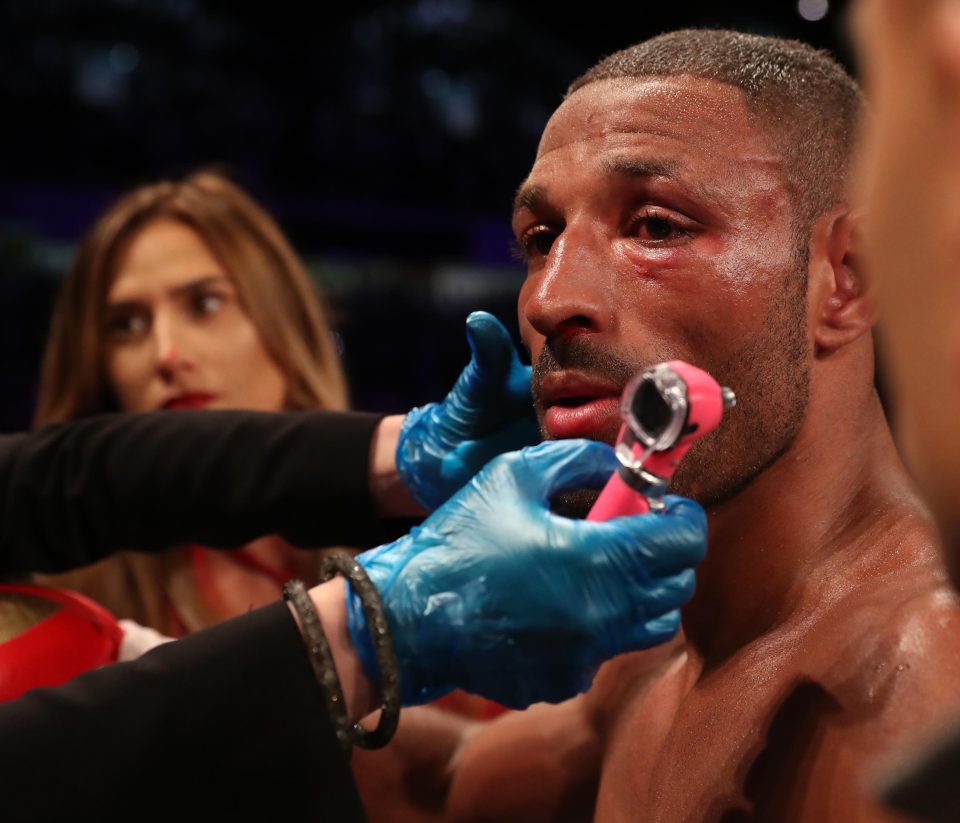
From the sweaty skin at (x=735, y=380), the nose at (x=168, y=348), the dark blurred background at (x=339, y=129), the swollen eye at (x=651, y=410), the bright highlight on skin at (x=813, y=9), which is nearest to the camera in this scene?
the swollen eye at (x=651, y=410)

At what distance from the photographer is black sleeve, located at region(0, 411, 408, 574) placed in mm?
1369

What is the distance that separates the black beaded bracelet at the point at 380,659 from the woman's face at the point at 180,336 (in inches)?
46.9

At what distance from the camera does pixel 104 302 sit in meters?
2.13

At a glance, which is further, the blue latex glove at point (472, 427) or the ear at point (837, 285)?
the blue latex glove at point (472, 427)

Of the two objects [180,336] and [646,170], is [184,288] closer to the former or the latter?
[180,336]

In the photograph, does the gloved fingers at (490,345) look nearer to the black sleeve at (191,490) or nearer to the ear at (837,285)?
the black sleeve at (191,490)

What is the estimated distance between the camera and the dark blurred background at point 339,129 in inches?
153

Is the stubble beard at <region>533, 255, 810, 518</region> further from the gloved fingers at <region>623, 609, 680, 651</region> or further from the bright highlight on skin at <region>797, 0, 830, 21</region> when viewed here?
the bright highlight on skin at <region>797, 0, 830, 21</region>

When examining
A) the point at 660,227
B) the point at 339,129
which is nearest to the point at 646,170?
the point at 660,227

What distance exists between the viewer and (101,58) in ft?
13.7

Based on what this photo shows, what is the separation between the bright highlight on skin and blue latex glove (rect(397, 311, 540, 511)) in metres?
2.25

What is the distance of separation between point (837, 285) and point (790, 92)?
187mm

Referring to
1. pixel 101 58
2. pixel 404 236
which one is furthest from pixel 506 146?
pixel 101 58

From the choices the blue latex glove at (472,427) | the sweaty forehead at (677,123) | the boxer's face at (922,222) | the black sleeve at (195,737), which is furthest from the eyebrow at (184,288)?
the boxer's face at (922,222)
